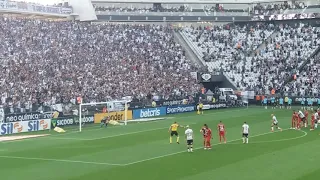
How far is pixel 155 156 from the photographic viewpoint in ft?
94.4

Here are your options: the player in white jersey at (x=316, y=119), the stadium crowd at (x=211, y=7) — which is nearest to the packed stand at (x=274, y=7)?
the stadium crowd at (x=211, y=7)

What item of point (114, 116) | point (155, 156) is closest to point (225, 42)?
point (114, 116)

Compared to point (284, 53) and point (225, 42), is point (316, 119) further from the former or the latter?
point (225, 42)

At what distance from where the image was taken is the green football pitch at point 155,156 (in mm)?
23578

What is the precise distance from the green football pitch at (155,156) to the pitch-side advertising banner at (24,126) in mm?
2504

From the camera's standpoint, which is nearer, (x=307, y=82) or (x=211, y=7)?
(x=307, y=82)

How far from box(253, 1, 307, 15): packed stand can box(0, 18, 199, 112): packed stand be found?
51.3ft

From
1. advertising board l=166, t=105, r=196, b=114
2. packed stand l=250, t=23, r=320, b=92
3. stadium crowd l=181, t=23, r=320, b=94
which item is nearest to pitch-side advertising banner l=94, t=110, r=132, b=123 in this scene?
advertising board l=166, t=105, r=196, b=114

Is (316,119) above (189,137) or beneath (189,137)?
above

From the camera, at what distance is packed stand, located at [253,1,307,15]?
8094 centimetres

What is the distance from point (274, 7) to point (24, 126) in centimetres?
5088

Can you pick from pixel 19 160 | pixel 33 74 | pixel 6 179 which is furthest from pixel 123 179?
pixel 33 74

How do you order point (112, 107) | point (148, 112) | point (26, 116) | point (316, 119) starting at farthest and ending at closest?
point (148, 112)
point (112, 107)
point (26, 116)
point (316, 119)

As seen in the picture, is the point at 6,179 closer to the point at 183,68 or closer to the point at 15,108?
the point at 15,108
